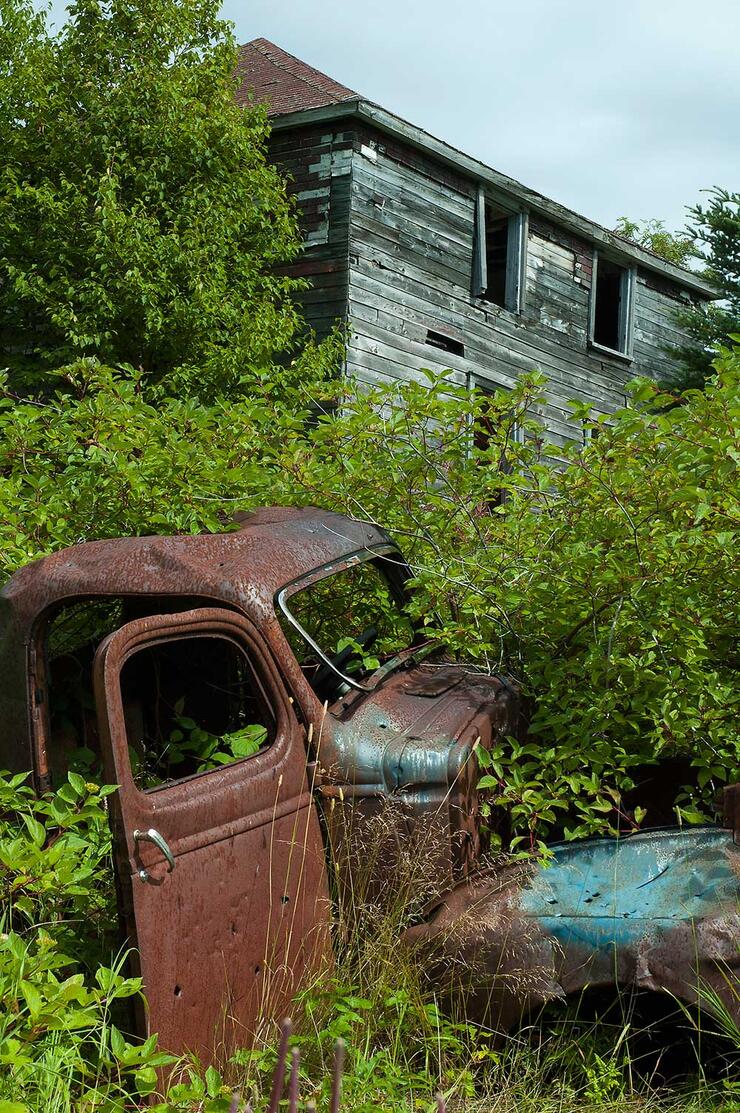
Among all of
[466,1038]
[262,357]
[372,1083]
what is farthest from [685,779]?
[262,357]

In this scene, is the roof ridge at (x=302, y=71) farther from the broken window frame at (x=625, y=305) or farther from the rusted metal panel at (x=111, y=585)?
the rusted metal panel at (x=111, y=585)

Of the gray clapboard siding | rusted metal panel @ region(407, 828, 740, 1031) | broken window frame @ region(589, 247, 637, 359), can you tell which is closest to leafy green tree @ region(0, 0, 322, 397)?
the gray clapboard siding

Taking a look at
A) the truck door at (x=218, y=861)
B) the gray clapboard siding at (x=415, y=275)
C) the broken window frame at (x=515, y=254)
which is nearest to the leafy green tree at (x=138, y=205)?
the gray clapboard siding at (x=415, y=275)

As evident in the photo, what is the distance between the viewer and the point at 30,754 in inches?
144

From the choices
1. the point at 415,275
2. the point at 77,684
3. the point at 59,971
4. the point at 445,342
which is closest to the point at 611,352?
the point at 445,342

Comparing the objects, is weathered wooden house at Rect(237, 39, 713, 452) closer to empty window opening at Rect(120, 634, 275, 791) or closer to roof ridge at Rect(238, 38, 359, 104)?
roof ridge at Rect(238, 38, 359, 104)

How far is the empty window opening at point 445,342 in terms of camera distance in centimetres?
1570

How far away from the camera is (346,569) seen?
4488 millimetres

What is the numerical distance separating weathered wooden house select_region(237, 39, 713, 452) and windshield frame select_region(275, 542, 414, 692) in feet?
30.5

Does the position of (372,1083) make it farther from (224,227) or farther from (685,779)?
(224,227)

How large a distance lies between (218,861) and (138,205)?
10.8 m

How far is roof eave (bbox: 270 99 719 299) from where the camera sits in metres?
14.3

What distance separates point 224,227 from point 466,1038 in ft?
35.5

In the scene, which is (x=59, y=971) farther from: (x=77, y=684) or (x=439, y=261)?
(x=439, y=261)
